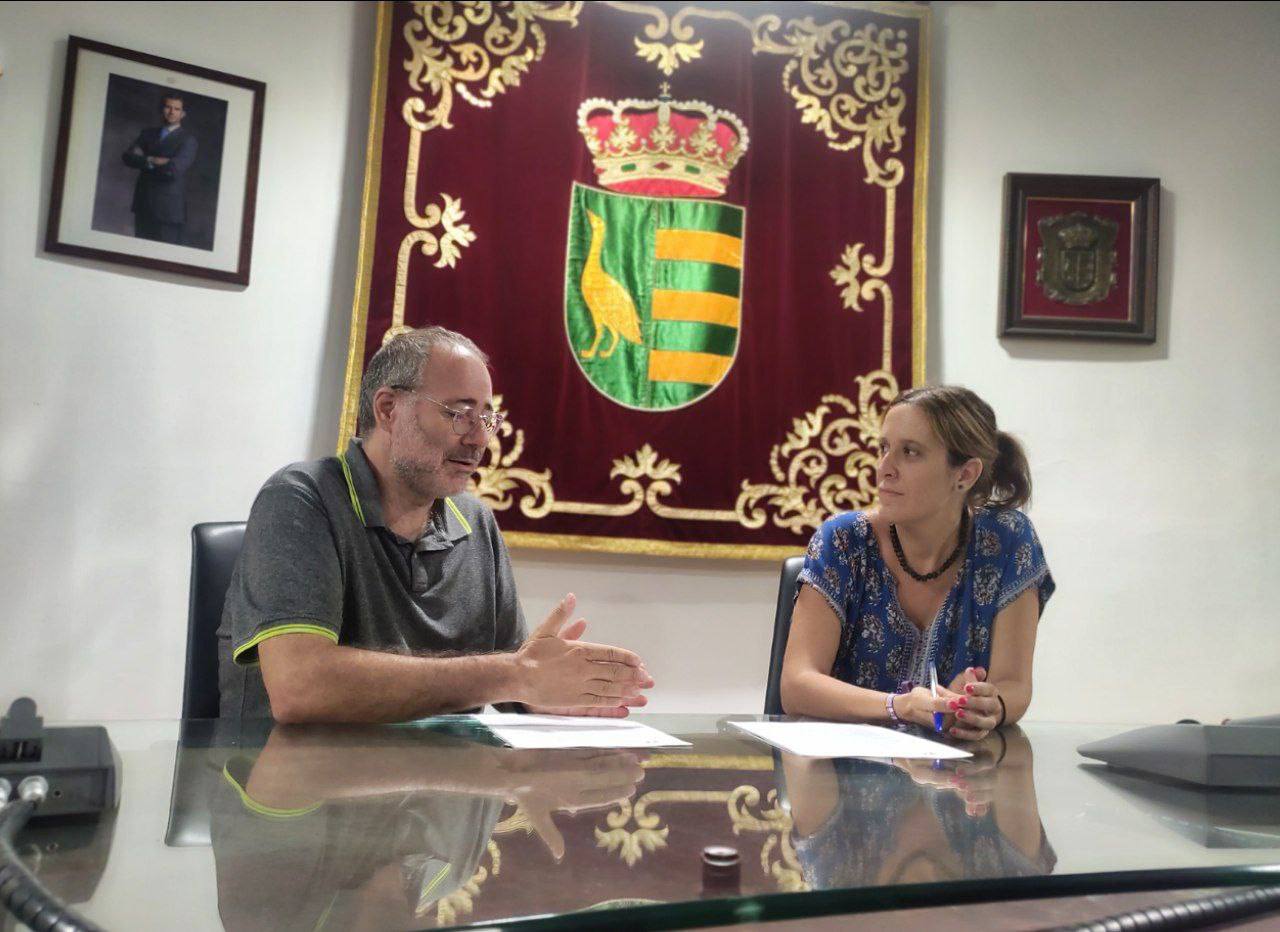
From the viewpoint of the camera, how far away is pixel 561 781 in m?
1.05

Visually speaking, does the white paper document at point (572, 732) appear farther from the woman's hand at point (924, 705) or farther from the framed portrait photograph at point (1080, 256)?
the framed portrait photograph at point (1080, 256)

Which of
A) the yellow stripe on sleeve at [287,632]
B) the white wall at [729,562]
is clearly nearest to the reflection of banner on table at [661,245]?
the white wall at [729,562]

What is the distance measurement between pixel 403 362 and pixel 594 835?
137 centimetres

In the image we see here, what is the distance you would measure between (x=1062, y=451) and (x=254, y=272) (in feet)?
8.46

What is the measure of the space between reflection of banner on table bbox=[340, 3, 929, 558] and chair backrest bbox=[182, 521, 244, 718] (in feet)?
3.76

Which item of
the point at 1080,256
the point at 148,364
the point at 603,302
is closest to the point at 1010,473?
the point at 603,302

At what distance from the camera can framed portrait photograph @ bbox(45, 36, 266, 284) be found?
2814 millimetres

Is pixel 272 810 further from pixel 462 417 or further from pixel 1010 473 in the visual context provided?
pixel 1010 473

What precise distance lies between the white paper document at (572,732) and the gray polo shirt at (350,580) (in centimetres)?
32

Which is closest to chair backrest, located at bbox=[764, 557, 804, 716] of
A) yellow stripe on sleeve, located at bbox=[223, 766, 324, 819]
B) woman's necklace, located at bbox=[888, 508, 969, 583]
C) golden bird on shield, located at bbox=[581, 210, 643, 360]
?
woman's necklace, located at bbox=[888, 508, 969, 583]

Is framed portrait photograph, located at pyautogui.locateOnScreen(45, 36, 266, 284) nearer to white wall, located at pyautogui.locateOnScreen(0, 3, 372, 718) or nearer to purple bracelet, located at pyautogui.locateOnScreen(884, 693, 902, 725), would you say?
white wall, located at pyautogui.locateOnScreen(0, 3, 372, 718)

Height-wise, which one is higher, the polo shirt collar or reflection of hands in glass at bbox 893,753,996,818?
the polo shirt collar

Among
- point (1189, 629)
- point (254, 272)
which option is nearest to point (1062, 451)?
point (1189, 629)

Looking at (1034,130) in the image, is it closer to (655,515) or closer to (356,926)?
(655,515)
